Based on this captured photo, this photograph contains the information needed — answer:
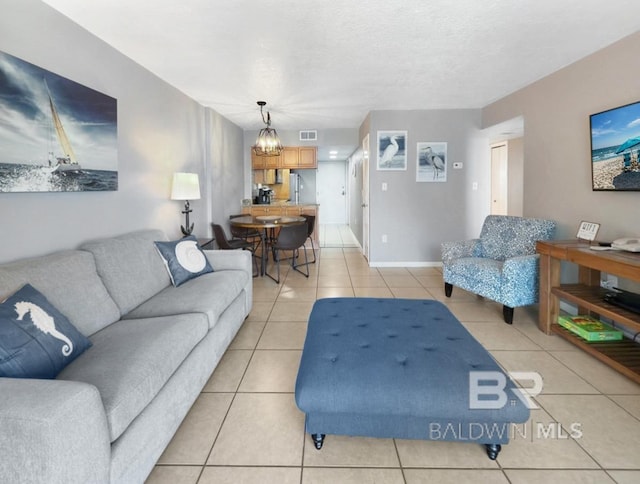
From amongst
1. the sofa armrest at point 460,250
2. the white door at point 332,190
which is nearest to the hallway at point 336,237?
the white door at point 332,190

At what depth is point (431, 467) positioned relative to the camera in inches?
59.7

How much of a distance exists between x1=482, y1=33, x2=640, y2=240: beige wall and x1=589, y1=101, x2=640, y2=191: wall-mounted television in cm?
10

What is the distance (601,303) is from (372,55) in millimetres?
2612

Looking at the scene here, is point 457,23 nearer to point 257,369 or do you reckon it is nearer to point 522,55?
point 522,55

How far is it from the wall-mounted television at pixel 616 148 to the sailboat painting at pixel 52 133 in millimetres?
3857

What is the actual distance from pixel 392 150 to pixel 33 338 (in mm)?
4841

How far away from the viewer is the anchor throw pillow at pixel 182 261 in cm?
277

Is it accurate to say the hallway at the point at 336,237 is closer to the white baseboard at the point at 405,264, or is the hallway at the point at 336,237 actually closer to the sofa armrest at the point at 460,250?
the white baseboard at the point at 405,264

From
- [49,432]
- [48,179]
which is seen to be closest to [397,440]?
[49,432]

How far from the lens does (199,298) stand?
228 cm

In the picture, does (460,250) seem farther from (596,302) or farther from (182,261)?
(182,261)

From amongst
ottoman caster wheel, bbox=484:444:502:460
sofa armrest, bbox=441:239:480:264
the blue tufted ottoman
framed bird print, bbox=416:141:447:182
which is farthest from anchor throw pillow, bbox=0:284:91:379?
framed bird print, bbox=416:141:447:182

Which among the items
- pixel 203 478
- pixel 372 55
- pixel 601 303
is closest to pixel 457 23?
pixel 372 55

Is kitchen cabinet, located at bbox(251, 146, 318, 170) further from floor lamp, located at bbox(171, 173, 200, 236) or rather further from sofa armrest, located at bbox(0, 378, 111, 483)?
sofa armrest, located at bbox(0, 378, 111, 483)
